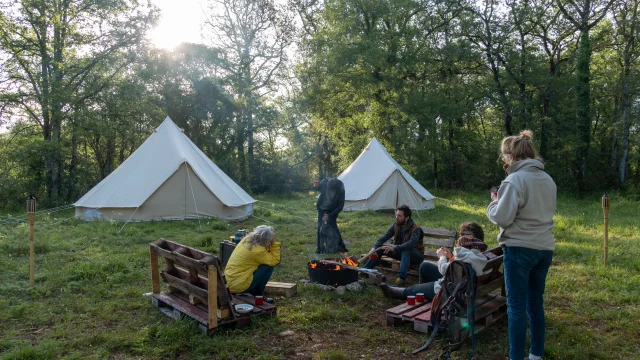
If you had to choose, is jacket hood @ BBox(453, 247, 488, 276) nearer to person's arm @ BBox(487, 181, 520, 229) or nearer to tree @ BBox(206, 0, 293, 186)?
person's arm @ BBox(487, 181, 520, 229)

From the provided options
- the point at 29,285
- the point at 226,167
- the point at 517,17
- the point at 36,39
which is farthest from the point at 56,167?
the point at 517,17

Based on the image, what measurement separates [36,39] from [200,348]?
16.1 metres

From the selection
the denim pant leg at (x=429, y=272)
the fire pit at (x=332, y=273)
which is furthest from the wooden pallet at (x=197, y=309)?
the denim pant leg at (x=429, y=272)

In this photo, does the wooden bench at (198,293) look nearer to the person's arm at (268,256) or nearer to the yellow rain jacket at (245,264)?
the yellow rain jacket at (245,264)

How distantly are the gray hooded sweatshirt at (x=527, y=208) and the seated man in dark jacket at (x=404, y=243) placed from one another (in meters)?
2.64

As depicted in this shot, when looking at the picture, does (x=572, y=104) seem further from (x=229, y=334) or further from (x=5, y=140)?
(x=5, y=140)

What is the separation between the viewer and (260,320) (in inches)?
174

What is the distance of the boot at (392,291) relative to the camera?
508 cm

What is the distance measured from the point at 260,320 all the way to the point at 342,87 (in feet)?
59.8

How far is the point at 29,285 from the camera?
5.60m

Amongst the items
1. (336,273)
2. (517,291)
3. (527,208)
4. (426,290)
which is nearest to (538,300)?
(517,291)

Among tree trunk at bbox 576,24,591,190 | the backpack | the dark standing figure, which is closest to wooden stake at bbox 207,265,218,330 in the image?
the backpack

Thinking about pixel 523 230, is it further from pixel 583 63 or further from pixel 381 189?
pixel 583 63

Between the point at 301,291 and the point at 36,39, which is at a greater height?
the point at 36,39
